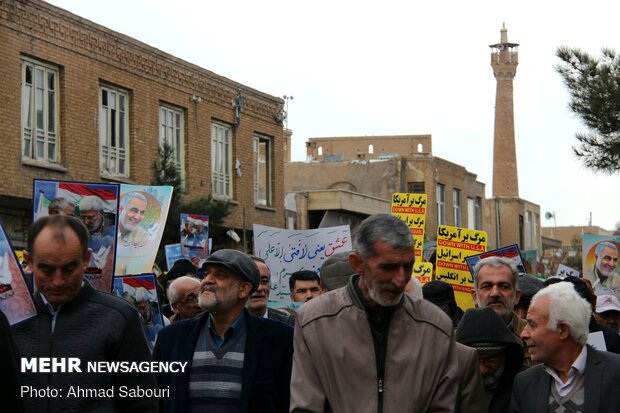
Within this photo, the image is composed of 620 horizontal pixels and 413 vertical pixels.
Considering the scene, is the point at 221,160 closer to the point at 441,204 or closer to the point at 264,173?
the point at 264,173

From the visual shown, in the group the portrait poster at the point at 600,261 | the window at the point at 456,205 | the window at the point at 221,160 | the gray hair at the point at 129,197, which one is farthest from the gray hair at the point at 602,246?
the window at the point at 456,205

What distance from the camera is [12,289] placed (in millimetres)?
5461

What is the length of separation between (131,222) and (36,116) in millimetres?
13564

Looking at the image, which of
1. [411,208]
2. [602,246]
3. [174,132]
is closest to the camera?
[602,246]

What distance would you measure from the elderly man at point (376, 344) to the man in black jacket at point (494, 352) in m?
0.83

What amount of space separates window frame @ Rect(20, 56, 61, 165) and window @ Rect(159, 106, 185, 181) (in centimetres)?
446

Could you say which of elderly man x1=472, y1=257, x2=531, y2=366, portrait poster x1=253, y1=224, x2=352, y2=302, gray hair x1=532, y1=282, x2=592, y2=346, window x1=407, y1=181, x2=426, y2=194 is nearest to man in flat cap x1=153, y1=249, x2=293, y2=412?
gray hair x1=532, y1=282, x2=592, y2=346

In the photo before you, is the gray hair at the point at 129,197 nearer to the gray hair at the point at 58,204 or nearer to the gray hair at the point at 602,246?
the gray hair at the point at 58,204

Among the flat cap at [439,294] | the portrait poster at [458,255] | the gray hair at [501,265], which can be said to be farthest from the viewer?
the portrait poster at [458,255]

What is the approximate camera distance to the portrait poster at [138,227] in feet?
35.8

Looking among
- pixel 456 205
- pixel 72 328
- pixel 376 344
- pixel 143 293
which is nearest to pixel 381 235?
pixel 376 344

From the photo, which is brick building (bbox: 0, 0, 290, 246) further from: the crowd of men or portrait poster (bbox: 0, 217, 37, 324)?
the crowd of men

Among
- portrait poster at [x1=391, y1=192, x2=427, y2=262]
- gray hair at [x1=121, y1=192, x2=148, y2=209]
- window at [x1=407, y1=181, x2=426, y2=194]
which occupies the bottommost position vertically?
gray hair at [x1=121, y1=192, x2=148, y2=209]

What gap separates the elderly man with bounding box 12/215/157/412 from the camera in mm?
4801
